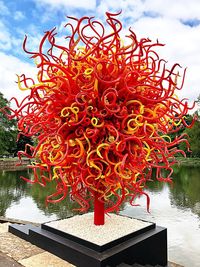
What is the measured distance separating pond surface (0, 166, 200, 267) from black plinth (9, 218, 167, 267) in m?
1.36

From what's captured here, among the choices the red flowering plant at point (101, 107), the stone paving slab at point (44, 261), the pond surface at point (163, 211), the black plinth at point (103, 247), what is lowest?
the pond surface at point (163, 211)

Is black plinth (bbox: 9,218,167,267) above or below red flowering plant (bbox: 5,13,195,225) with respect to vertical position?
below

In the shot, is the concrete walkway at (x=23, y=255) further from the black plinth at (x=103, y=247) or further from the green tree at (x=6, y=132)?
the green tree at (x=6, y=132)

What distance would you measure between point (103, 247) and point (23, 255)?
114 cm

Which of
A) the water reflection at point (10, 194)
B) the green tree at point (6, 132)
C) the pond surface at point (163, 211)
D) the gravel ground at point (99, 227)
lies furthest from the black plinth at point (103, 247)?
the green tree at point (6, 132)

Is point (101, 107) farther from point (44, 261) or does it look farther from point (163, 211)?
point (163, 211)

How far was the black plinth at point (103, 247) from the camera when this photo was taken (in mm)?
3610

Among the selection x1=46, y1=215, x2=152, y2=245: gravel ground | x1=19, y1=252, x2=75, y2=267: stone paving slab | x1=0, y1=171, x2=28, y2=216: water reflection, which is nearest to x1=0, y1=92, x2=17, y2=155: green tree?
x1=0, y1=171, x2=28, y2=216: water reflection

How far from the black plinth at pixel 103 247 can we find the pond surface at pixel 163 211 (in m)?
1.36

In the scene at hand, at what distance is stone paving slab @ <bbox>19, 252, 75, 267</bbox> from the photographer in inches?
143

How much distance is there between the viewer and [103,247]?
3.67 m

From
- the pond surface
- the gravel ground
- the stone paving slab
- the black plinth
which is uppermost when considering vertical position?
the gravel ground

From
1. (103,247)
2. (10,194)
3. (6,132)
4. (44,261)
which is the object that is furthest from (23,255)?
(6,132)

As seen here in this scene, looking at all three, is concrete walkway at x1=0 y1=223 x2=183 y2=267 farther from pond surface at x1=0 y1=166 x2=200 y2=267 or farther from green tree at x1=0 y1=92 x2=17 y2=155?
green tree at x1=0 y1=92 x2=17 y2=155
